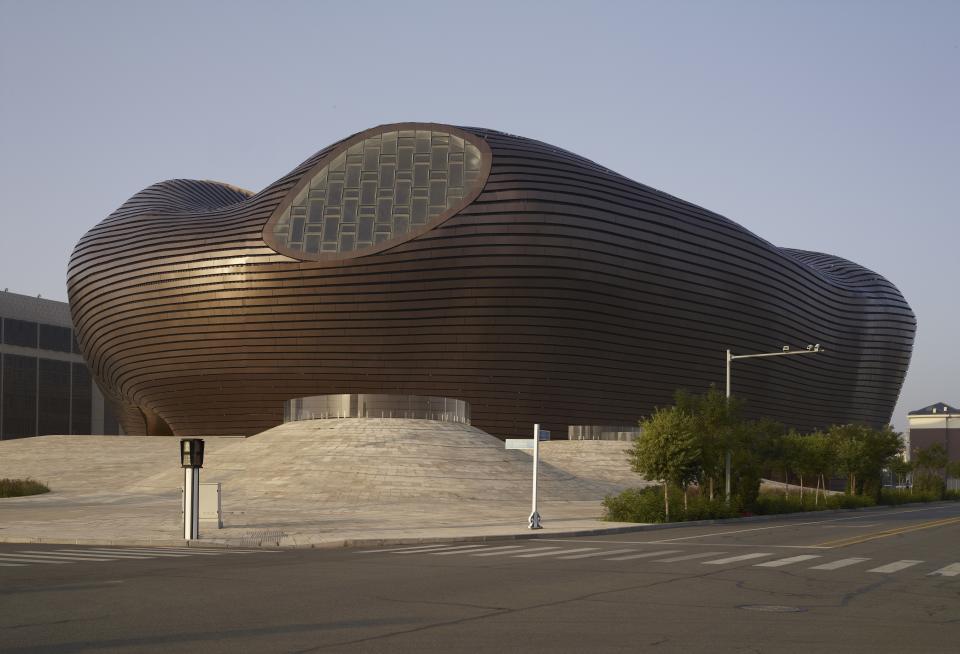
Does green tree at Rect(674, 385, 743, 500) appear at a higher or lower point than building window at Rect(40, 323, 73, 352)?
lower

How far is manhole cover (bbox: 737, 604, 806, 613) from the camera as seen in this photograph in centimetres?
1182

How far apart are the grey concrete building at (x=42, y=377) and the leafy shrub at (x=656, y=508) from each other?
69.5 metres

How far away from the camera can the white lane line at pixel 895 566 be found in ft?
56.0

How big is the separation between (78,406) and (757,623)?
95.6 metres

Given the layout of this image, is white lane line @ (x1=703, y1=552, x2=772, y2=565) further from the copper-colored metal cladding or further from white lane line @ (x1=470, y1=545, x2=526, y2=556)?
the copper-colored metal cladding

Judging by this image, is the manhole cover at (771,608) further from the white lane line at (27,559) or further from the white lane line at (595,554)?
the white lane line at (27,559)

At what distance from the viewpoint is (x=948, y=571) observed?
17.3m

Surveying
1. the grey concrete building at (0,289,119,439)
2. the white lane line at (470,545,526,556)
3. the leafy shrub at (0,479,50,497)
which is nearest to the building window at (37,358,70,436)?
the grey concrete building at (0,289,119,439)

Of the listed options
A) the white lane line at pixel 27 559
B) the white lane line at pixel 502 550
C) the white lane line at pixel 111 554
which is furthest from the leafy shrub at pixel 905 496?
the white lane line at pixel 27 559

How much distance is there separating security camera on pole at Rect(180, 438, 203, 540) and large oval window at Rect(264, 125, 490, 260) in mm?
37479

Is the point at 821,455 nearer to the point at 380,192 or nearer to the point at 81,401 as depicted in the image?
the point at 380,192

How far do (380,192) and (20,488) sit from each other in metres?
31.0

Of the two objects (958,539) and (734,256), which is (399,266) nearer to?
(734,256)

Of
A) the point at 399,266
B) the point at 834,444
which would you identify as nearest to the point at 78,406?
the point at 399,266
